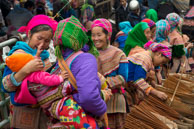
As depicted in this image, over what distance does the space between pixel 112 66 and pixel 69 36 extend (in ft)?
4.27

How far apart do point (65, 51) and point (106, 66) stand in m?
1.21

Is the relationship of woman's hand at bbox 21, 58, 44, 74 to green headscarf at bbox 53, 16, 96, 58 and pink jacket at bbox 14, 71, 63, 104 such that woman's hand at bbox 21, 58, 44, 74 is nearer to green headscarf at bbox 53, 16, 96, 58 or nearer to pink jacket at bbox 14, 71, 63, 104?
pink jacket at bbox 14, 71, 63, 104

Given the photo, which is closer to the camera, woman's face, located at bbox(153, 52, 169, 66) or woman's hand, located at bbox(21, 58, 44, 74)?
A: woman's hand, located at bbox(21, 58, 44, 74)

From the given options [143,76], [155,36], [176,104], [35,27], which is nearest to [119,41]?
[155,36]

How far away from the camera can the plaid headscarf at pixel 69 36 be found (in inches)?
74.3

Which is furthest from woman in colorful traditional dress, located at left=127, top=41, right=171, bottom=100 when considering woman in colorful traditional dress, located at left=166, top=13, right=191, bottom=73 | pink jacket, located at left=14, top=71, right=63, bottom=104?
woman in colorful traditional dress, located at left=166, top=13, right=191, bottom=73

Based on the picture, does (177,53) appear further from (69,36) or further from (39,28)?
(69,36)

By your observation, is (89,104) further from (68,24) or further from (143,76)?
(143,76)

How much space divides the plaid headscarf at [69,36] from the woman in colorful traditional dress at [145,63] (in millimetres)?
1558

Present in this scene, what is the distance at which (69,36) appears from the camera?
1.89 m

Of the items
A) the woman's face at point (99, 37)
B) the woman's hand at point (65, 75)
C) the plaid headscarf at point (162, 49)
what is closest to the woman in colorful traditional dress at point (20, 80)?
the woman's hand at point (65, 75)

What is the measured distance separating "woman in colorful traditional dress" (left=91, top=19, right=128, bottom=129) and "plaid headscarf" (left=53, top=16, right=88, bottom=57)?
1.18m

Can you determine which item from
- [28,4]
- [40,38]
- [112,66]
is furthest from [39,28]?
[28,4]

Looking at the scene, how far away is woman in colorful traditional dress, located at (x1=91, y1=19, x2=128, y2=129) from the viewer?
310 centimetres
